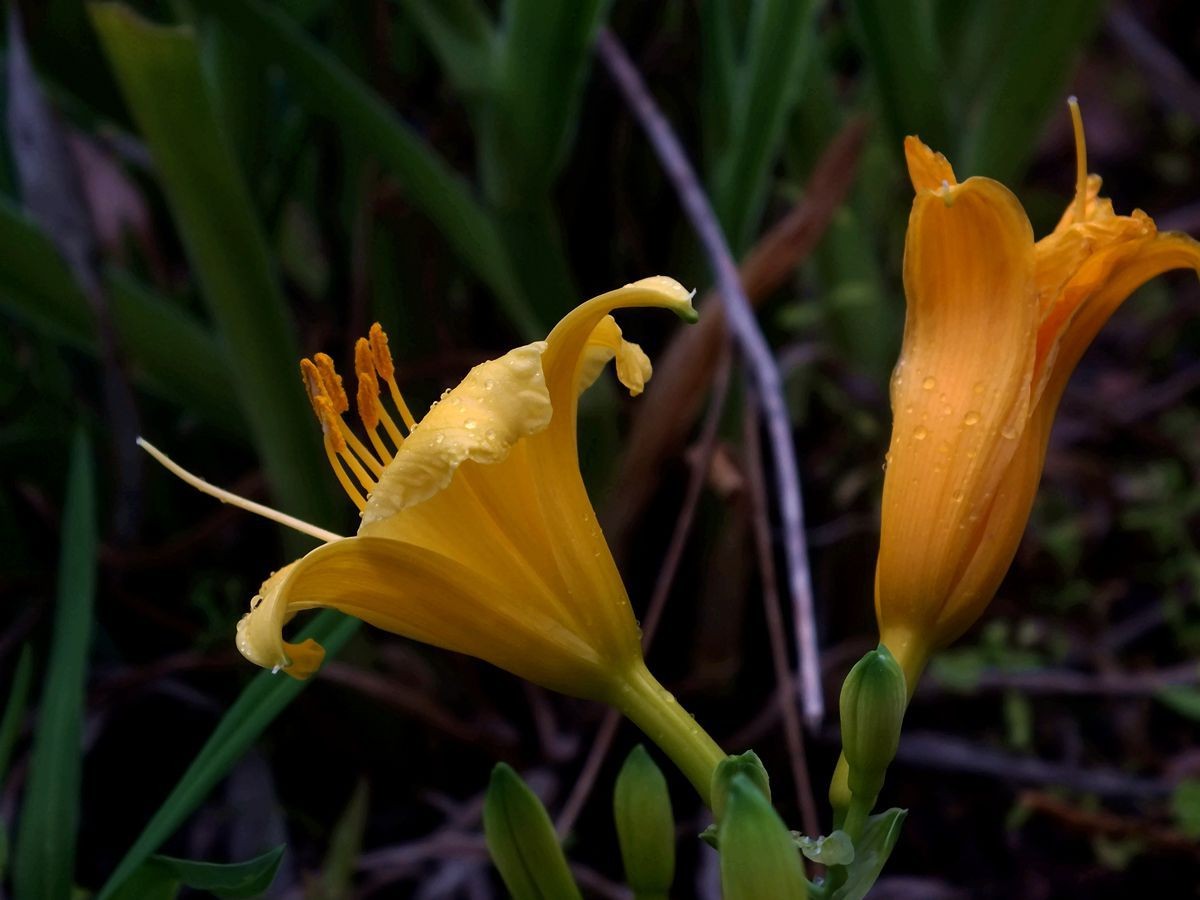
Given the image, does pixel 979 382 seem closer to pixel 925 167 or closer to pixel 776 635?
pixel 925 167

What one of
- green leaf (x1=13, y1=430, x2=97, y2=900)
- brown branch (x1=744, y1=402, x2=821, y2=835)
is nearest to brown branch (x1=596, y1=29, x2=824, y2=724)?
brown branch (x1=744, y1=402, x2=821, y2=835)

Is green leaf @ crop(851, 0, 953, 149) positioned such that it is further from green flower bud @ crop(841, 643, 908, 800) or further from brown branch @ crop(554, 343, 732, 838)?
green flower bud @ crop(841, 643, 908, 800)

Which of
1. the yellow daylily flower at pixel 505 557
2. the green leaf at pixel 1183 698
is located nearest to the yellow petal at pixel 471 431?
the yellow daylily flower at pixel 505 557

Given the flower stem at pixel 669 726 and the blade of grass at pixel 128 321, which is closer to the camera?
the flower stem at pixel 669 726

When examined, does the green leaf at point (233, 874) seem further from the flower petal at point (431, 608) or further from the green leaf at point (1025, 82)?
the green leaf at point (1025, 82)

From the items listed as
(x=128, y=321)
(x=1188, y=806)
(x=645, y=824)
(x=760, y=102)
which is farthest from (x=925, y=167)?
(x=128, y=321)

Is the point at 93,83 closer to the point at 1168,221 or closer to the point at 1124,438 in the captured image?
the point at 1124,438
